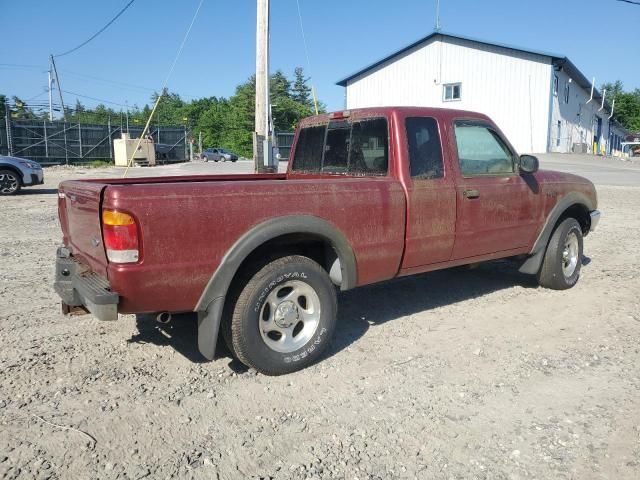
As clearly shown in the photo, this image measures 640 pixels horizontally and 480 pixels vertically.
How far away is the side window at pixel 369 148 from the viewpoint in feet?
14.3

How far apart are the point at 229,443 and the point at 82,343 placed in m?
1.88

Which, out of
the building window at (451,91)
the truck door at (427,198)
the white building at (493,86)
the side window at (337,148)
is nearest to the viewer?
the truck door at (427,198)

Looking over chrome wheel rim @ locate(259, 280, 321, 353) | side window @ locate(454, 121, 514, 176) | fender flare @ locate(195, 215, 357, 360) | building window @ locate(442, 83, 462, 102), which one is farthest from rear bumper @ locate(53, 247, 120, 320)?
building window @ locate(442, 83, 462, 102)

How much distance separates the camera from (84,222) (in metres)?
3.47

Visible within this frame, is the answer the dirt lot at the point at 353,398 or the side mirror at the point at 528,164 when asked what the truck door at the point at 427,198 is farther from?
the side mirror at the point at 528,164

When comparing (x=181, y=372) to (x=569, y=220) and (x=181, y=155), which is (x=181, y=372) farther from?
(x=181, y=155)

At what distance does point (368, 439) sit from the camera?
9.63 ft

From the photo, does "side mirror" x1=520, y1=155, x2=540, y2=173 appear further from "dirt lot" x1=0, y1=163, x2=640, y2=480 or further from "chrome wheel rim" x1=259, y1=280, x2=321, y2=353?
"chrome wheel rim" x1=259, y1=280, x2=321, y2=353

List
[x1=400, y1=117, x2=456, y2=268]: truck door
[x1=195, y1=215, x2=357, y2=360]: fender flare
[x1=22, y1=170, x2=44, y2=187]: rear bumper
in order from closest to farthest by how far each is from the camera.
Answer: [x1=195, y1=215, x2=357, y2=360]: fender flare
[x1=400, y1=117, x2=456, y2=268]: truck door
[x1=22, y1=170, x2=44, y2=187]: rear bumper

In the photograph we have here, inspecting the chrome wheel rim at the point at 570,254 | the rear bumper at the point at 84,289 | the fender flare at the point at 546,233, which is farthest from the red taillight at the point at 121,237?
the chrome wheel rim at the point at 570,254

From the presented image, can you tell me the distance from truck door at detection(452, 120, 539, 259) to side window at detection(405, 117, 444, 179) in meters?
0.24

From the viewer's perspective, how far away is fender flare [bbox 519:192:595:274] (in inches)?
216

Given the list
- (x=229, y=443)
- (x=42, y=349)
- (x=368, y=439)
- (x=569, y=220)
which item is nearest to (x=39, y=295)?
(x=42, y=349)

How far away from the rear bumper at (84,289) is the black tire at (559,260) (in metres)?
4.40
